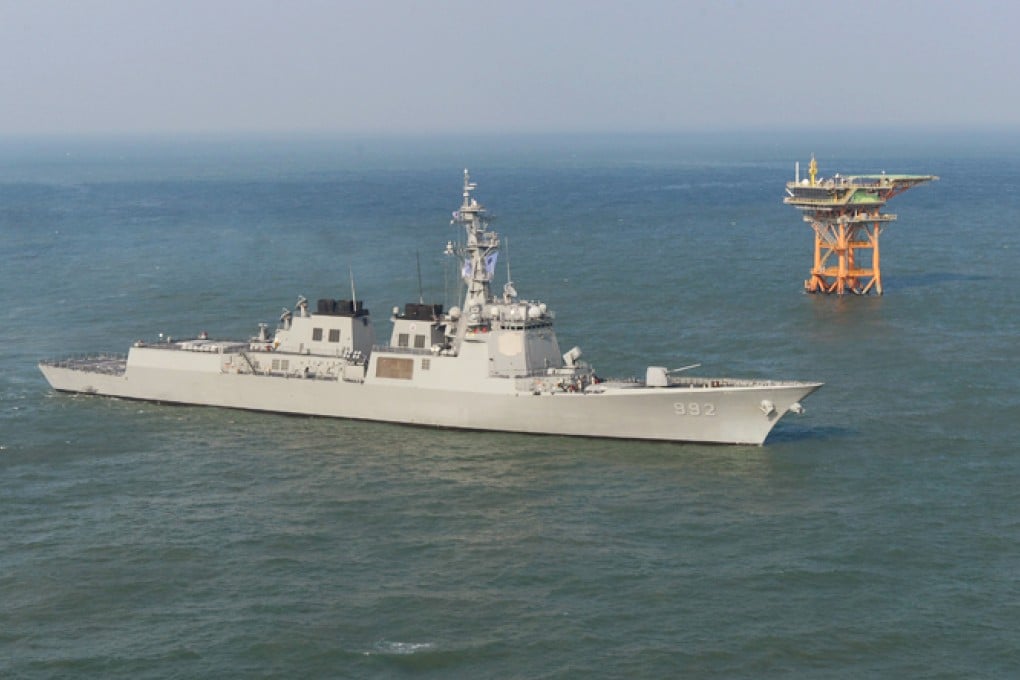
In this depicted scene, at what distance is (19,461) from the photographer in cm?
4916

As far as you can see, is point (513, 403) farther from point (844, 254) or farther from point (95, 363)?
point (844, 254)

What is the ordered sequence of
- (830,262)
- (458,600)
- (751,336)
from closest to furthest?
(458,600)
(751,336)
(830,262)

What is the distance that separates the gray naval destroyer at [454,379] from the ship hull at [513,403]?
5 centimetres

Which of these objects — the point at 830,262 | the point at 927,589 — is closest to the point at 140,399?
the point at 927,589

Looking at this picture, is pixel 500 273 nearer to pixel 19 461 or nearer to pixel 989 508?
pixel 19 461

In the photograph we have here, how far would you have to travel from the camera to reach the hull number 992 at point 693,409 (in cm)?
4938

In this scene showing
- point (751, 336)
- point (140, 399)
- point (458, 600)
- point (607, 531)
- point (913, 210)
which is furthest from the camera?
point (913, 210)

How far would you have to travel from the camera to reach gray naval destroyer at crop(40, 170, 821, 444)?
4984 cm

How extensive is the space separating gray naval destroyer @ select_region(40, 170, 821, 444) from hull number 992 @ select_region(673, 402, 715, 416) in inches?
2.0

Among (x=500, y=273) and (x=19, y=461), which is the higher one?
(x=500, y=273)

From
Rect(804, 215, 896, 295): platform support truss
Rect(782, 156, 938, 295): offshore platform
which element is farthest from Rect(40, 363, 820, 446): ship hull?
Rect(782, 156, 938, 295): offshore platform

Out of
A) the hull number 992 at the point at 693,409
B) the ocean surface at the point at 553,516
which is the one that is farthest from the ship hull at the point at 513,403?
the ocean surface at the point at 553,516

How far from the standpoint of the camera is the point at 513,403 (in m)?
51.7

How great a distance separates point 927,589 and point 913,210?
104388mm
